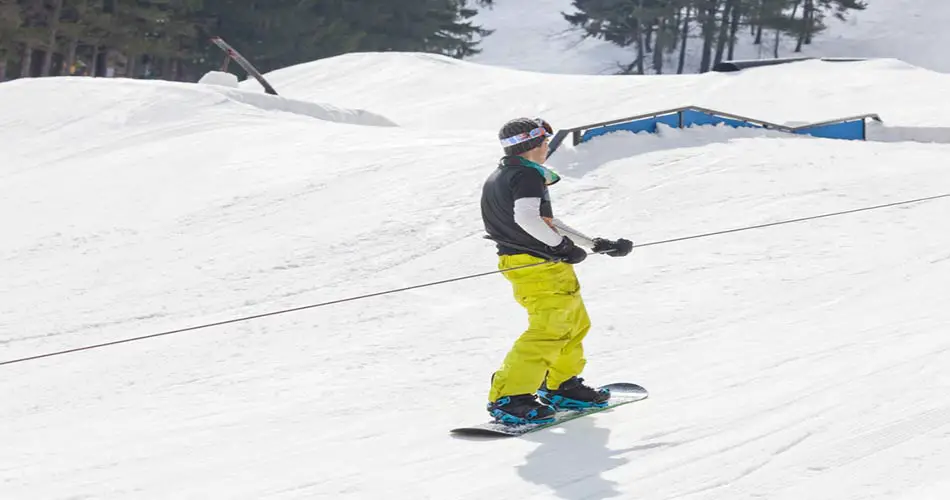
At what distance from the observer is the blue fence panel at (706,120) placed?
12.6 meters

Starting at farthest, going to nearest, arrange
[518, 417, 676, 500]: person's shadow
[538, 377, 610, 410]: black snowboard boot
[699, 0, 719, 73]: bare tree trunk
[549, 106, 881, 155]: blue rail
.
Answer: [699, 0, 719, 73]: bare tree trunk, [549, 106, 881, 155]: blue rail, [538, 377, 610, 410]: black snowboard boot, [518, 417, 676, 500]: person's shadow

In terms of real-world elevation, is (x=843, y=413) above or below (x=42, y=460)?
above

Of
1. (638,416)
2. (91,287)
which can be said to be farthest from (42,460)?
(91,287)

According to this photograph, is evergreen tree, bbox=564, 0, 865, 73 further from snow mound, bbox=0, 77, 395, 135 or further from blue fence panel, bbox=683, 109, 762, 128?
blue fence panel, bbox=683, 109, 762, 128

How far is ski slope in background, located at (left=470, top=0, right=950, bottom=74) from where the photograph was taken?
4300cm

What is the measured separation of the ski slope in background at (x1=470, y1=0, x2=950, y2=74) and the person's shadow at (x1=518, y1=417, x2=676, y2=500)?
1535 inches

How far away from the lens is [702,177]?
11.1 meters

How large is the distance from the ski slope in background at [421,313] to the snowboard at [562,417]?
0.06m

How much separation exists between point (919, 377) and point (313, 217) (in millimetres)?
6457

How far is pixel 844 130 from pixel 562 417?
957cm

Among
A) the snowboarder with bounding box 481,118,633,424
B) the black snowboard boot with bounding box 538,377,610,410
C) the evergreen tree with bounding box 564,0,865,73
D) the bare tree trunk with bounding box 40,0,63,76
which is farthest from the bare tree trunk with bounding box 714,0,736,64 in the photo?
the snowboarder with bounding box 481,118,633,424

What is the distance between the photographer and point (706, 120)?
12703 millimetres

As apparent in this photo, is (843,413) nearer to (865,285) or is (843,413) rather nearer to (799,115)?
(865,285)

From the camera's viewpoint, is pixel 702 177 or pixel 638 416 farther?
pixel 702 177
